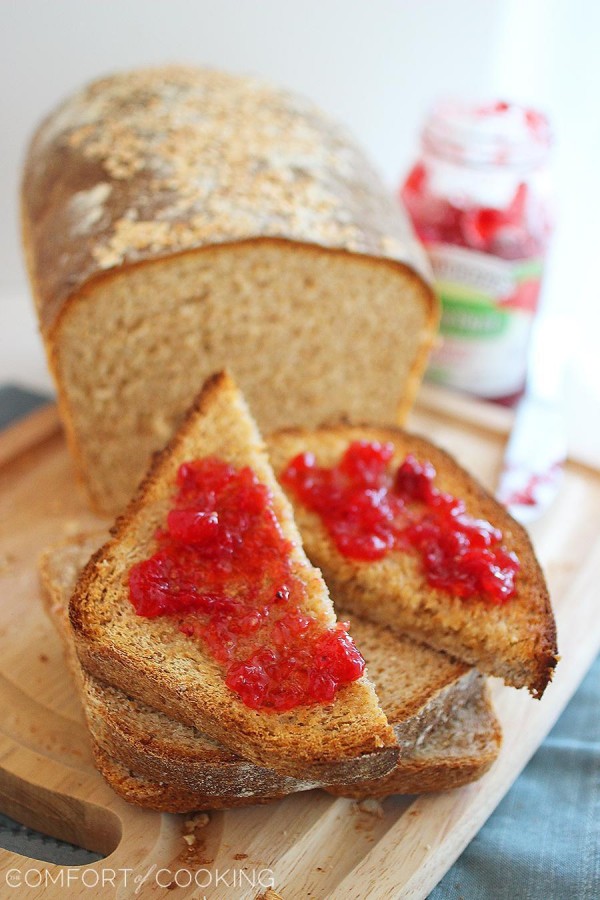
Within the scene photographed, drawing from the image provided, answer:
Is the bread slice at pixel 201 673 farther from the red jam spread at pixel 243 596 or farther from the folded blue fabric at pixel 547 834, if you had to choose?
the folded blue fabric at pixel 547 834

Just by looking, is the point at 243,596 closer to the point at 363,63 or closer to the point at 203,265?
the point at 203,265

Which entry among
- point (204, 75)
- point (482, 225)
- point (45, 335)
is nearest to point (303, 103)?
point (204, 75)

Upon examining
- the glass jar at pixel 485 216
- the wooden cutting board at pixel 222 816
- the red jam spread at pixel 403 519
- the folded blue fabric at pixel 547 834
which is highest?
the glass jar at pixel 485 216

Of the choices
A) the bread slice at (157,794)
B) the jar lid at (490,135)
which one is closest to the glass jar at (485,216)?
the jar lid at (490,135)

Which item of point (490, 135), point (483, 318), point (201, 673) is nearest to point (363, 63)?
point (490, 135)

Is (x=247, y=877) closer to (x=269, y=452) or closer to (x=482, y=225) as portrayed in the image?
(x=269, y=452)

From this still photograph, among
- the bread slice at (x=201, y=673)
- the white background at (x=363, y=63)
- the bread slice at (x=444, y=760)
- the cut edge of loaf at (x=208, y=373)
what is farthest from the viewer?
the white background at (x=363, y=63)

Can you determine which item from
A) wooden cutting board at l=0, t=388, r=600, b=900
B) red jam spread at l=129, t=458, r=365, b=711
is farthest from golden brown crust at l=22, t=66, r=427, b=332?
wooden cutting board at l=0, t=388, r=600, b=900
